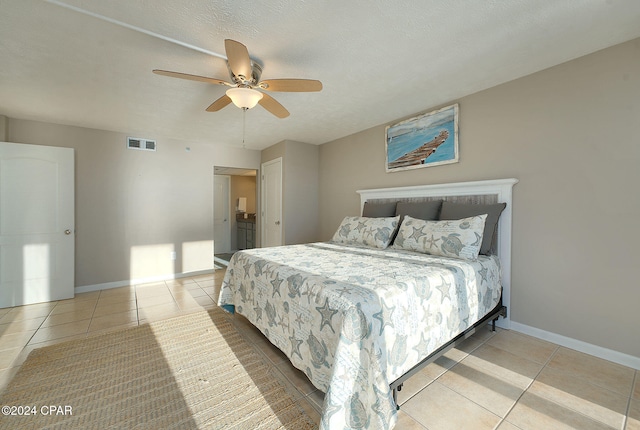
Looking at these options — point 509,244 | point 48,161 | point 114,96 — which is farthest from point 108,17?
point 509,244

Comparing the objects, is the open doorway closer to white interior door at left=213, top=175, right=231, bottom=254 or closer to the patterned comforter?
white interior door at left=213, top=175, right=231, bottom=254

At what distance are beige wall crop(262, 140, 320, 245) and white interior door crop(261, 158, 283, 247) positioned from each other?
0.15 metres

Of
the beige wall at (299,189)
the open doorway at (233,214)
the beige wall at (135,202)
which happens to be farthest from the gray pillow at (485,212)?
the open doorway at (233,214)

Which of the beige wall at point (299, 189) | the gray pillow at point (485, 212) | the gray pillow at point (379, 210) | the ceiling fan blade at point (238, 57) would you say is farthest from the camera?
the beige wall at point (299, 189)

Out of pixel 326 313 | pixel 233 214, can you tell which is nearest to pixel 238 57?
pixel 326 313

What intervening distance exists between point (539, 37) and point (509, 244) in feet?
5.50

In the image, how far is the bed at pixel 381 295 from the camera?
49.5 inches

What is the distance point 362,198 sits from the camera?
13.0ft

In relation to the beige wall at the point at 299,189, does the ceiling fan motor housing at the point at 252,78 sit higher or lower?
higher

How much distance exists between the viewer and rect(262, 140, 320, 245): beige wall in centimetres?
450

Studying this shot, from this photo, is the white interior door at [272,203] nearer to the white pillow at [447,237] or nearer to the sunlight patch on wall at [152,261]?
the sunlight patch on wall at [152,261]

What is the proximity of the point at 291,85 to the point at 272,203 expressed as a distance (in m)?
3.05

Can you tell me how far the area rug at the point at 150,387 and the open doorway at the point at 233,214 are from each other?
4.20 meters

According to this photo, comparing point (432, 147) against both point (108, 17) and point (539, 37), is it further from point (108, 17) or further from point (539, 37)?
point (108, 17)
